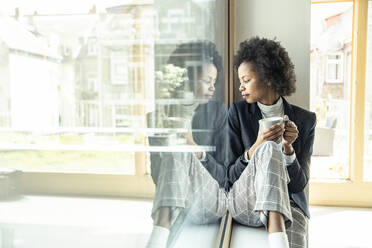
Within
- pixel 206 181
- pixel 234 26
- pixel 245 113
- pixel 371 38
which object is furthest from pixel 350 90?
pixel 206 181

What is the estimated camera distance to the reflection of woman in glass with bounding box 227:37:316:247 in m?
1.32

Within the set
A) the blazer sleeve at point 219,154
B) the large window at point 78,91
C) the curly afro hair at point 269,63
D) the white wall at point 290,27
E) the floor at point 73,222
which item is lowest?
the blazer sleeve at point 219,154

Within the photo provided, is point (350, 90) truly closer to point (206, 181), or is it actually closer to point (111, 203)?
point (206, 181)

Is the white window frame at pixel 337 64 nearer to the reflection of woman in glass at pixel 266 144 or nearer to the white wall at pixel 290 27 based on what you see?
the white wall at pixel 290 27

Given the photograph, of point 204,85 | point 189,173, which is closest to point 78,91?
point 189,173

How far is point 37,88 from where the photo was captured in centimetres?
22

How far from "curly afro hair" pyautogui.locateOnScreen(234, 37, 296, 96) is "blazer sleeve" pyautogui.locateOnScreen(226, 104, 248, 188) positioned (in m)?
0.23

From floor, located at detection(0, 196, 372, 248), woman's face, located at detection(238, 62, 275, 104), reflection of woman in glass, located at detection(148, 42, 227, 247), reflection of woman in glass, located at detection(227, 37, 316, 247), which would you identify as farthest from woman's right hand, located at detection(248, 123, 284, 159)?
floor, located at detection(0, 196, 372, 248)

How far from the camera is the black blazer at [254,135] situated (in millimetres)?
1627

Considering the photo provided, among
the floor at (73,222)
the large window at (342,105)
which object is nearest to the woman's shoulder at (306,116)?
the floor at (73,222)

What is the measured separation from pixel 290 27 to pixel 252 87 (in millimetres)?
562

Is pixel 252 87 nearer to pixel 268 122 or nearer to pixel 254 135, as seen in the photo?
pixel 254 135

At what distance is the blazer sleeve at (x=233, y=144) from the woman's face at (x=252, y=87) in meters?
0.11

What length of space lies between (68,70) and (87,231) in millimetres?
127
